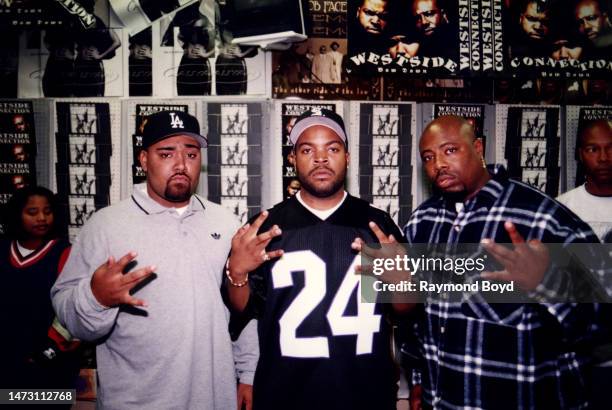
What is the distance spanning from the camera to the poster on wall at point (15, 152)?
331 centimetres

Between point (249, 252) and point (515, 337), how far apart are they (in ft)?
4.15

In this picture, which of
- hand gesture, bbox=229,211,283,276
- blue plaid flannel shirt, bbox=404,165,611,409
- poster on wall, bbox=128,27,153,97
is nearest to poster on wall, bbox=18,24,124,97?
poster on wall, bbox=128,27,153,97

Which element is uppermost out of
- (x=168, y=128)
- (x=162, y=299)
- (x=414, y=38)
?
(x=414, y=38)

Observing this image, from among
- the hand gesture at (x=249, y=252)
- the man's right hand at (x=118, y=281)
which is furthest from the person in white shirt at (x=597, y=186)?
the man's right hand at (x=118, y=281)

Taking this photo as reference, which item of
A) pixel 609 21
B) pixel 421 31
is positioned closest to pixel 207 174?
pixel 421 31

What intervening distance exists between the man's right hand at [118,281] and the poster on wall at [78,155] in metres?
1.62

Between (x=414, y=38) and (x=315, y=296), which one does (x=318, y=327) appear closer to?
(x=315, y=296)

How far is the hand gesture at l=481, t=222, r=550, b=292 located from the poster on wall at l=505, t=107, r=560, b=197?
1.98m

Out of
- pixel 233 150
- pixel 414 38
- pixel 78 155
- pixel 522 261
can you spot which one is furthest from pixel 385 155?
pixel 78 155

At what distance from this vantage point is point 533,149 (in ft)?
11.4

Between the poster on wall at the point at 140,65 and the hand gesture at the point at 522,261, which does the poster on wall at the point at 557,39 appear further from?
the poster on wall at the point at 140,65

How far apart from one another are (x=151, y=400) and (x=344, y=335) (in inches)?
39.5

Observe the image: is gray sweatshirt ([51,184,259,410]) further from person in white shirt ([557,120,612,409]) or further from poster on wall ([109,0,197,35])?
person in white shirt ([557,120,612,409])

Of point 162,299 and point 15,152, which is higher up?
point 15,152
